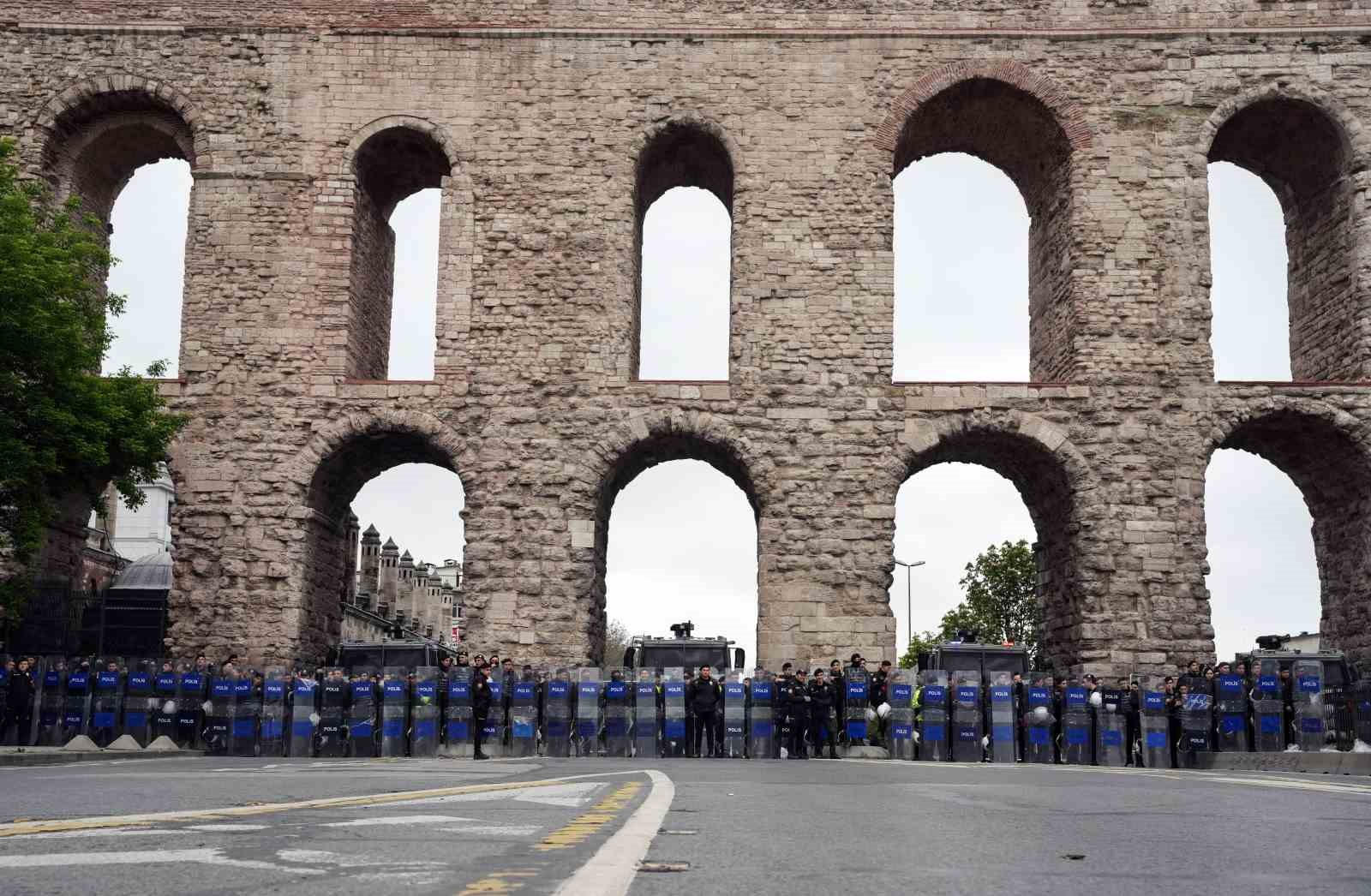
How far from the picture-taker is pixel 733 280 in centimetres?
2739

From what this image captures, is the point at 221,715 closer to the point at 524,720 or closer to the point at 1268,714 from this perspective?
the point at 524,720

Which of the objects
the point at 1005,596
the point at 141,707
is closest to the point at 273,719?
the point at 141,707

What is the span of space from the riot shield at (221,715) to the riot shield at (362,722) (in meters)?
1.79

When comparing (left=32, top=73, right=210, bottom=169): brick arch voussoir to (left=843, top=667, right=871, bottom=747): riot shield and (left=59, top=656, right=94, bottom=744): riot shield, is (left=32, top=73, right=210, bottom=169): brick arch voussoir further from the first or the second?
(left=843, top=667, right=871, bottom=747): riot shield

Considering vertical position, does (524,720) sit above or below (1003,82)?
below

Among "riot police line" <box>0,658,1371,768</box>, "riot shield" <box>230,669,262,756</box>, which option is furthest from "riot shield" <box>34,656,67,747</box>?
"riot shield" <box>230,669,262,756</box>

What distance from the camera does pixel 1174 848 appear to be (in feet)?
18.5

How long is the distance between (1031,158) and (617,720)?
47.9 ft

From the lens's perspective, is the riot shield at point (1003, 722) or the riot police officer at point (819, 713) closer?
the riot shield at point (1003, 722)

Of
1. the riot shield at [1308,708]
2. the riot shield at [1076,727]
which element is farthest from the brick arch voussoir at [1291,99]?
the riot shield at [1076,727]

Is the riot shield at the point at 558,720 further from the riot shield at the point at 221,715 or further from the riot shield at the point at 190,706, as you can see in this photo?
the riot shield at the point at 190,706

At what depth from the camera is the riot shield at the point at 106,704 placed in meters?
21.9

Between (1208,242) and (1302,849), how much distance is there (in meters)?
23.5

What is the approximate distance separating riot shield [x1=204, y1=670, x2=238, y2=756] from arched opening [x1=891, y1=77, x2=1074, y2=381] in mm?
15331
